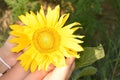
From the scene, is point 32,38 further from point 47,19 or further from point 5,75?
point 5,75

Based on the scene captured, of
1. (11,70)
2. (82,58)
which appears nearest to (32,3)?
(11,70)

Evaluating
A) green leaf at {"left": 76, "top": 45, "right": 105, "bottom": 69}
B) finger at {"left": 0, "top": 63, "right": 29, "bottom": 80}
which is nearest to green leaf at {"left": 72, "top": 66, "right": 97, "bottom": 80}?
green leaf at {"left": 76, "top": 45, "right": 105, "bottom": 69}

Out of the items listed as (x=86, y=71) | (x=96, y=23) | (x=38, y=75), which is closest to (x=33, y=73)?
(x=38, y=75)

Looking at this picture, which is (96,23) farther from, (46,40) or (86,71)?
(46,40)

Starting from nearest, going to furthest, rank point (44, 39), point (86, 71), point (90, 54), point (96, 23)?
point (44, 39), point (90, 54), point (86, 71), point (96, 23)

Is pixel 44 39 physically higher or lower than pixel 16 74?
higher

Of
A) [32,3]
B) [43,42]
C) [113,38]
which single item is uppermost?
[32,3]
